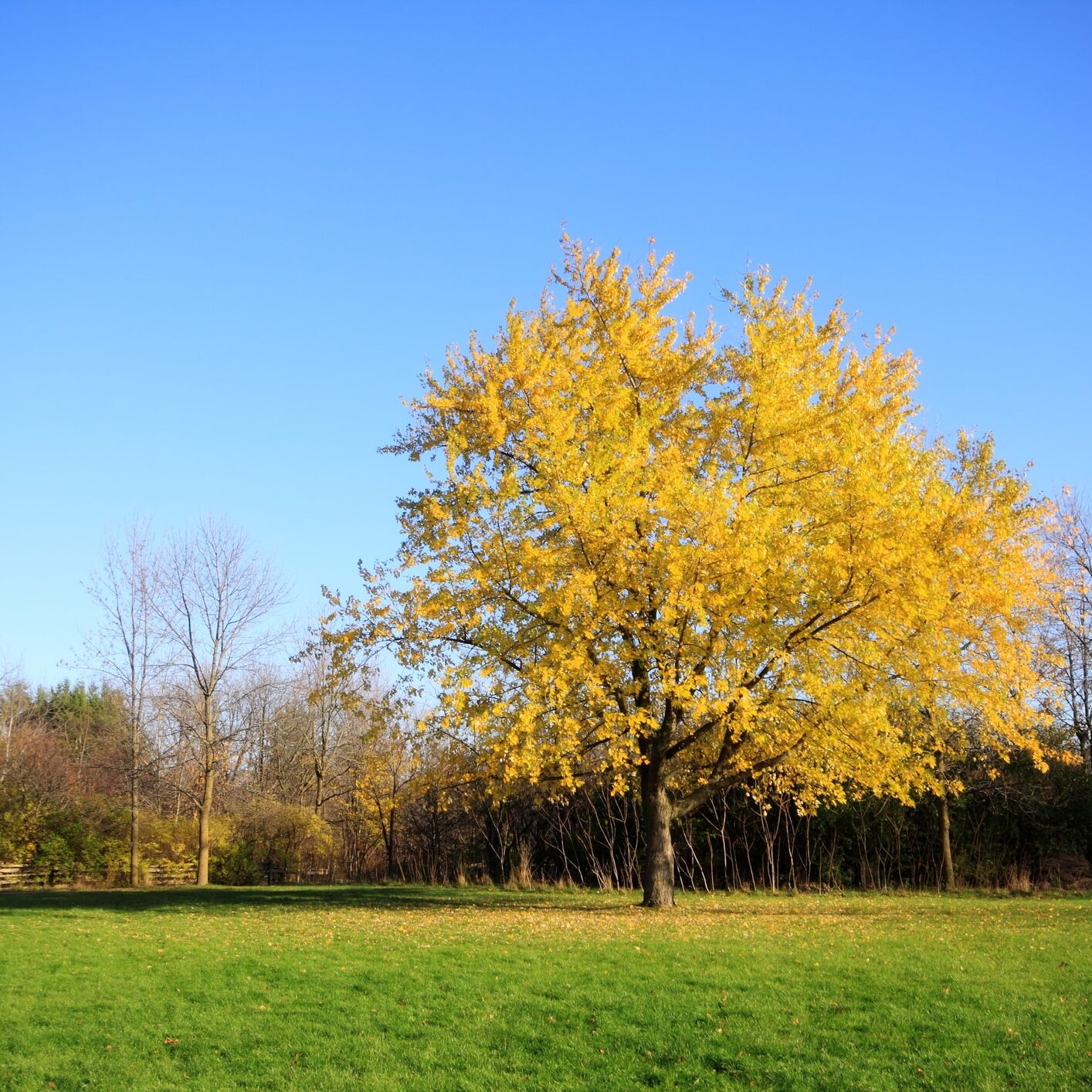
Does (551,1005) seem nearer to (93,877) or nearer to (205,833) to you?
(205,833)

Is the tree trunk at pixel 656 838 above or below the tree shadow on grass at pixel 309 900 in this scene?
above

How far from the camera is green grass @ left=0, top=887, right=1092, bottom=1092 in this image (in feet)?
21.2

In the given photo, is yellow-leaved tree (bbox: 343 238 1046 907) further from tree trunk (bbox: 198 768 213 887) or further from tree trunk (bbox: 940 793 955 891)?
tree trunk (bbox: 198 768 213 887)

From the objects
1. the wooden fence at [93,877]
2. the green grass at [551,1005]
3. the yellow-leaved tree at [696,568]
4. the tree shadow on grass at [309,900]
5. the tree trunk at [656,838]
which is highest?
the yellow-leaved tree at [696,568]

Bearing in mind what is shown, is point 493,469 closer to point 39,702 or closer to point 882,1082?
point 882,1082

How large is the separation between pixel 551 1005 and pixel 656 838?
7540mm

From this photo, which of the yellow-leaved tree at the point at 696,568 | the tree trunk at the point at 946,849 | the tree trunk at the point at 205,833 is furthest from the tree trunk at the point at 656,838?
the tree trunk at the point at 205,833

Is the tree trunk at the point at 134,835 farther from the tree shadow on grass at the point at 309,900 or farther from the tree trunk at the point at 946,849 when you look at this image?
the tree trunk at the point at 946,849

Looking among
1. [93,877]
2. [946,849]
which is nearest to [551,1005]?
[946,849]

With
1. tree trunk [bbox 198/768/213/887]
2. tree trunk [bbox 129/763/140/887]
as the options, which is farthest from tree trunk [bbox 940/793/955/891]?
tree trunk [bbox 129/763/140/887]

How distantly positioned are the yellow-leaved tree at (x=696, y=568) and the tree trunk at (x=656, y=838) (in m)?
0.05

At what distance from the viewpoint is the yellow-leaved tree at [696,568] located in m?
12.5

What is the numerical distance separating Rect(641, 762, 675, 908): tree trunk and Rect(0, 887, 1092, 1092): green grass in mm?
2113

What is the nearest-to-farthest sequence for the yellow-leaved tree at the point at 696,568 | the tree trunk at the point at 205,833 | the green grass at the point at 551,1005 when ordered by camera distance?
1. the green grass at the point at 551,1005
2. the yellow-leaved tree at the point at 696,568
3. the tree trunk at the point at 205,833
